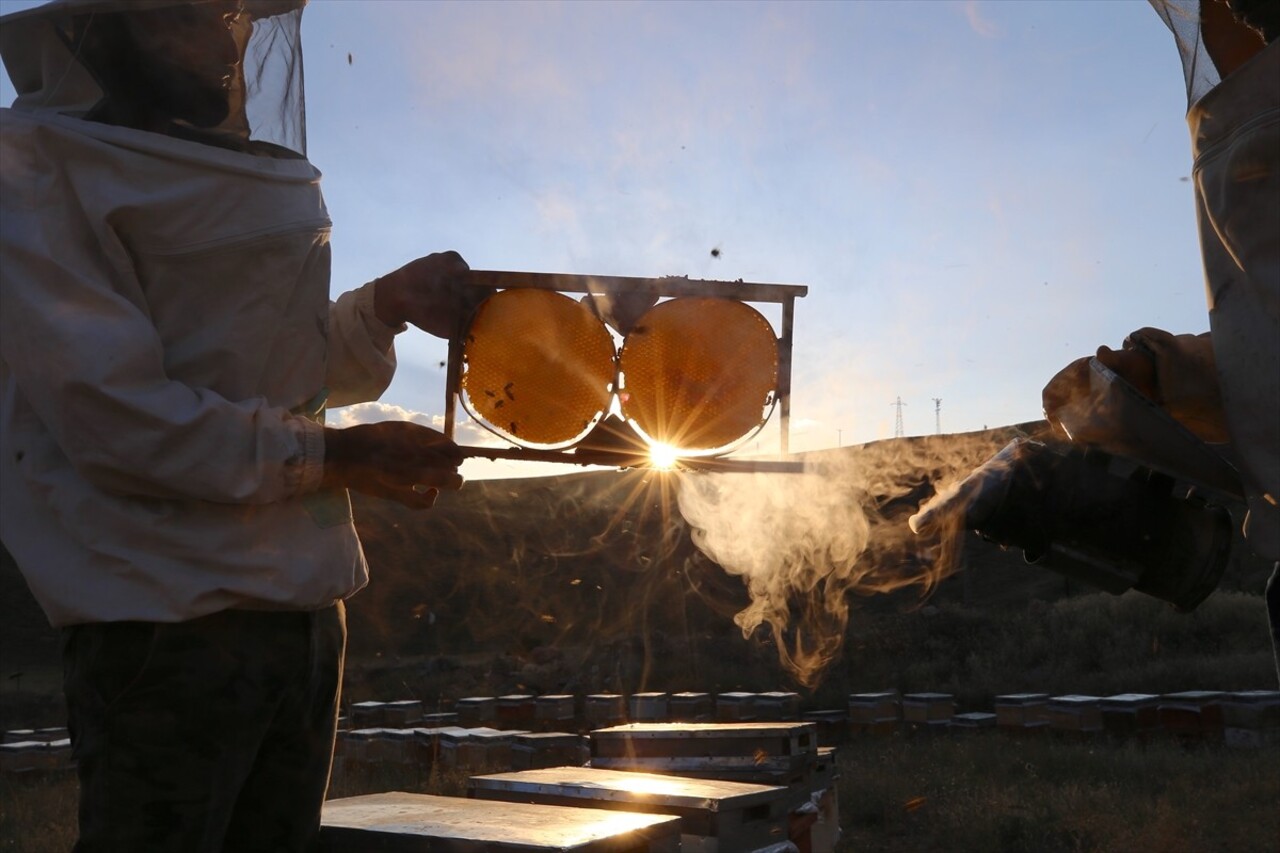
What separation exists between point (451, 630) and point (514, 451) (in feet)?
102

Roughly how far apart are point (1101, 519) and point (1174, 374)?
312 millimetres

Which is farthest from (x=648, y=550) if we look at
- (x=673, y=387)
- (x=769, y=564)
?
(x=673, y=387)

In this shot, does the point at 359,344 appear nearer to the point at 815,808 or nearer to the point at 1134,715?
the point at 815,808

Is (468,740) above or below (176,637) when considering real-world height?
below

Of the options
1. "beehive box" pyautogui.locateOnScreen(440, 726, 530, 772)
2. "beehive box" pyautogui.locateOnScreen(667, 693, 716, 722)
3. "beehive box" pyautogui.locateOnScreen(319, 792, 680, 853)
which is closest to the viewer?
"beehive box" pyautogui.locateOnScreen(319, 792, 680, 853)

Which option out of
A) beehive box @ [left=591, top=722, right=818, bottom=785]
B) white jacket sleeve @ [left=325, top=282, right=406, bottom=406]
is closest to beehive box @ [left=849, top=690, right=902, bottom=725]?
beehive box @ [left=591, top=722, right=818, bottom=785]

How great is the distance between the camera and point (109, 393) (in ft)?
5.22

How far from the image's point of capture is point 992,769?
908 cm

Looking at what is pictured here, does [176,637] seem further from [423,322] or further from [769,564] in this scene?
[769,564]

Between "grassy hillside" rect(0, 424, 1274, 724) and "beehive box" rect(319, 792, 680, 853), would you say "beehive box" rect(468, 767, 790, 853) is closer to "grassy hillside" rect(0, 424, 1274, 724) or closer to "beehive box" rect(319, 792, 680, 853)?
"beehive box" rect(319, 792, 680, 853)

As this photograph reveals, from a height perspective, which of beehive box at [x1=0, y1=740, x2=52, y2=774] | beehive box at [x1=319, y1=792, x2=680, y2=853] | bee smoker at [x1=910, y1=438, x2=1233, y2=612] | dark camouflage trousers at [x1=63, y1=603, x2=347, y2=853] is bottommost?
beehive box at [x1=0, y1=740, x2=52, y2=774]

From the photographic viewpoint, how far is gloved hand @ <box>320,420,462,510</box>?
5.92 ft

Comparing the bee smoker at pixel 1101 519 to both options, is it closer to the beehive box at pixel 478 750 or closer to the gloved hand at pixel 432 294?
the gloved hand at pixel 432 294

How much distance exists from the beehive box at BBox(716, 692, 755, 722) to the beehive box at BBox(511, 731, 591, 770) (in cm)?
362
